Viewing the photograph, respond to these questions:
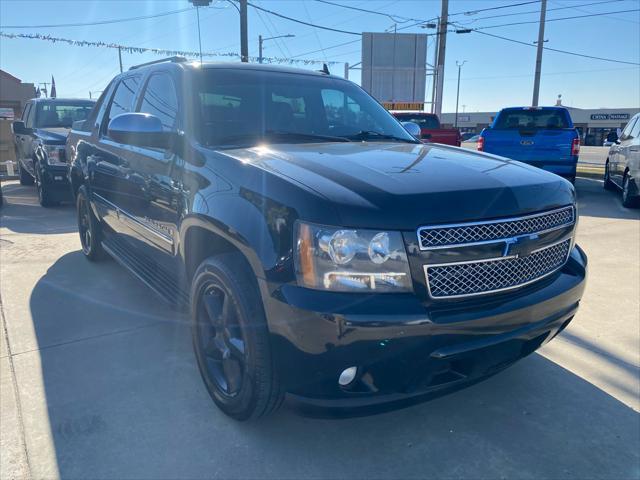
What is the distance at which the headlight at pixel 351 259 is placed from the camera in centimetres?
195

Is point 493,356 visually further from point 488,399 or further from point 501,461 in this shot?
point 488,399

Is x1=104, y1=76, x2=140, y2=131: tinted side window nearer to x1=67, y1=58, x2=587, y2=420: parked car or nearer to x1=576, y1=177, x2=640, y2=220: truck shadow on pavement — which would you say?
x1=67, y1=58, x2=587, y2=420: parked car

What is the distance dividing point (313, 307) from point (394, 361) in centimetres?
38

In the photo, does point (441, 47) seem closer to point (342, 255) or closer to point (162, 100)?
point (162, 100)

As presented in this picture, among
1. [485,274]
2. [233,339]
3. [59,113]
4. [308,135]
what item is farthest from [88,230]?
[59,113]

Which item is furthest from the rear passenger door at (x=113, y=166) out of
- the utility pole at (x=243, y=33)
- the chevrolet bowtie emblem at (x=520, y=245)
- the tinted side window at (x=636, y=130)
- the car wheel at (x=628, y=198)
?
the utility pole at (x=243, y=33)

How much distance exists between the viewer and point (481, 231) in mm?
2094

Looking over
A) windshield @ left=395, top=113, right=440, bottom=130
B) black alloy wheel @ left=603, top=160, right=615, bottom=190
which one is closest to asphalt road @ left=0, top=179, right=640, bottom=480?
black alloy wheel @ left=603, top=160, right=615, bottom=190

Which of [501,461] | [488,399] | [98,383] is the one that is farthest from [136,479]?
[488,399]

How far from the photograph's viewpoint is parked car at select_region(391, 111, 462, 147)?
13273 millimetres

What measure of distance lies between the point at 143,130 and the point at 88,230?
2844 millimetres

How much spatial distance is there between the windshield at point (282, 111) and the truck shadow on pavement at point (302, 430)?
4.97ft

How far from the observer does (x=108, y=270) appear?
514 cm

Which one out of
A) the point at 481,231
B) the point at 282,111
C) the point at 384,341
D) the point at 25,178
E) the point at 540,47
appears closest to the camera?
the point at 384,341
